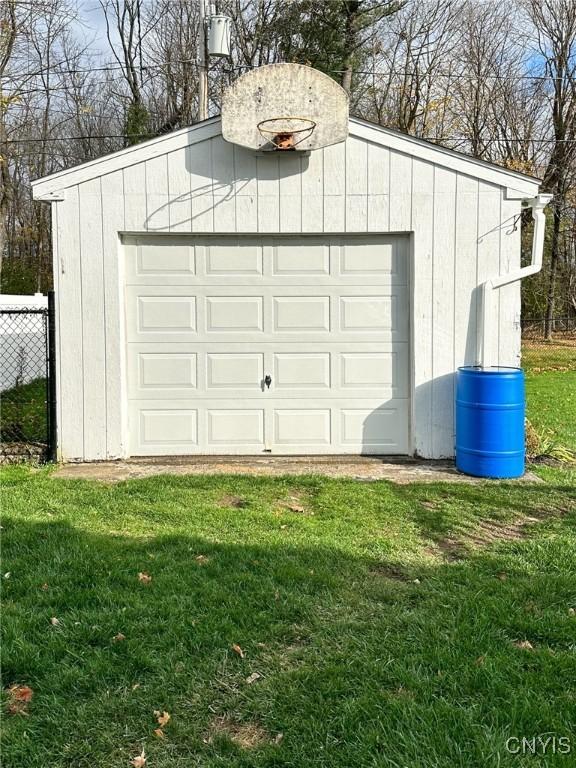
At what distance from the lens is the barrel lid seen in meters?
5.81

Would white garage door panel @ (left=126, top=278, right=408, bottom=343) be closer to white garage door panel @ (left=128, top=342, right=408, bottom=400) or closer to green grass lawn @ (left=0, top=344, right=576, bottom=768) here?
white garage door panel @ (left=128, top=342, right=408, bottom=400)

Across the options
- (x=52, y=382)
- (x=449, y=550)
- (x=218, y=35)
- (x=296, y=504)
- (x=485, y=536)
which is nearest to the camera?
(x=449, y=550)

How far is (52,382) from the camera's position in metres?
6.45

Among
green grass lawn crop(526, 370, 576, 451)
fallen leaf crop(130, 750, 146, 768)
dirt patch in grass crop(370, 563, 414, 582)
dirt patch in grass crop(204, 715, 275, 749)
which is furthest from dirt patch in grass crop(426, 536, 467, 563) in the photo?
green grass lawn crop(526, 370, 576, 451)

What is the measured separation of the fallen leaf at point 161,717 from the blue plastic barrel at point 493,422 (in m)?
4.10

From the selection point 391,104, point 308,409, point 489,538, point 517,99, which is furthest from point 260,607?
point 517,99

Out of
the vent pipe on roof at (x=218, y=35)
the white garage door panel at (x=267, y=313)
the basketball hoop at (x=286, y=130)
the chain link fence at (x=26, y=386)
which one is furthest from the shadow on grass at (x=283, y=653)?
the vent pipe on roof at (x=218, y=35)

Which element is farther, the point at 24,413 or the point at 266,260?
the point at 24,413

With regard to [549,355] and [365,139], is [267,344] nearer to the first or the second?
[365,139]

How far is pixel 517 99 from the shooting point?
2117 centimetres

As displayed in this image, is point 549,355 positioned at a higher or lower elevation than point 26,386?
higher

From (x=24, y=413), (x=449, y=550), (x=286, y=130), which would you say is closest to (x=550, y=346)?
(x=286, y=130)

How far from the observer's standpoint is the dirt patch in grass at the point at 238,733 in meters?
2.20

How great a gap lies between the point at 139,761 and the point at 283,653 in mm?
823
